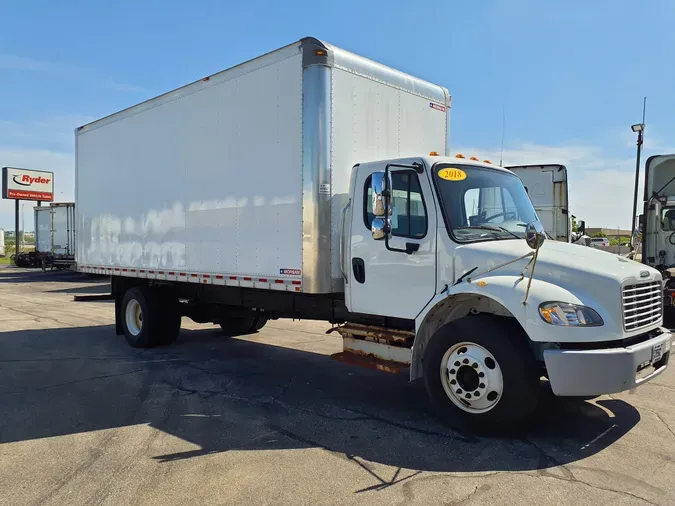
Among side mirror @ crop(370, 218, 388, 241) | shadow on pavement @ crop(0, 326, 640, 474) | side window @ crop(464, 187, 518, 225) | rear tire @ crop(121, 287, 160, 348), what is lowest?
shadow on pavement @ crop(0, 326, 640, 474)

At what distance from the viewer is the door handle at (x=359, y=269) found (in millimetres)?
5844

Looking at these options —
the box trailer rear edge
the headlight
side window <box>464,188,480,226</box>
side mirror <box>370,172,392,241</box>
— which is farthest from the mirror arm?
the headlight

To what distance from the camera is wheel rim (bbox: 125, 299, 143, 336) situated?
9531mm

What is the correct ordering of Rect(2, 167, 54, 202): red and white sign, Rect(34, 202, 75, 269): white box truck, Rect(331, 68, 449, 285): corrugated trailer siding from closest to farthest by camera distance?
Rect(331, 68, 449, 285): corrugated trailer siding → Rect(34, 202, 75, 269): white box truck → Rect(2, 167, 54, 202): red and white sign

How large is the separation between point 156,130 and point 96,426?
15.8 feet

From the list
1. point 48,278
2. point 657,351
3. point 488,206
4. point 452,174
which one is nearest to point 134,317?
point 452,174

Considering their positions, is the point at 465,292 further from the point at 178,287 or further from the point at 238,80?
the point at 178,287

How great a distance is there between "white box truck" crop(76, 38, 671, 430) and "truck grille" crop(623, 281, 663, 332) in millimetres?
22

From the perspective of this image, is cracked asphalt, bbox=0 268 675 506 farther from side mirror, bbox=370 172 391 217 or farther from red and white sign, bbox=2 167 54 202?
red and white sign, bbox=2 167 54 202

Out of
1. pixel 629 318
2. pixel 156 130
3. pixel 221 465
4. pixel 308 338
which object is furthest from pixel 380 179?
pixel 308 338

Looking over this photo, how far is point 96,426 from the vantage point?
5242 millimetres

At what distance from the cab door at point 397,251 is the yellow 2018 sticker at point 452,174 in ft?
0.54

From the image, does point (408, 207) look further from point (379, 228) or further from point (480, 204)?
point (480, 204)

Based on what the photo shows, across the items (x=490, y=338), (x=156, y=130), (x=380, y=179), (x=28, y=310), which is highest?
(x=156, y=130)
